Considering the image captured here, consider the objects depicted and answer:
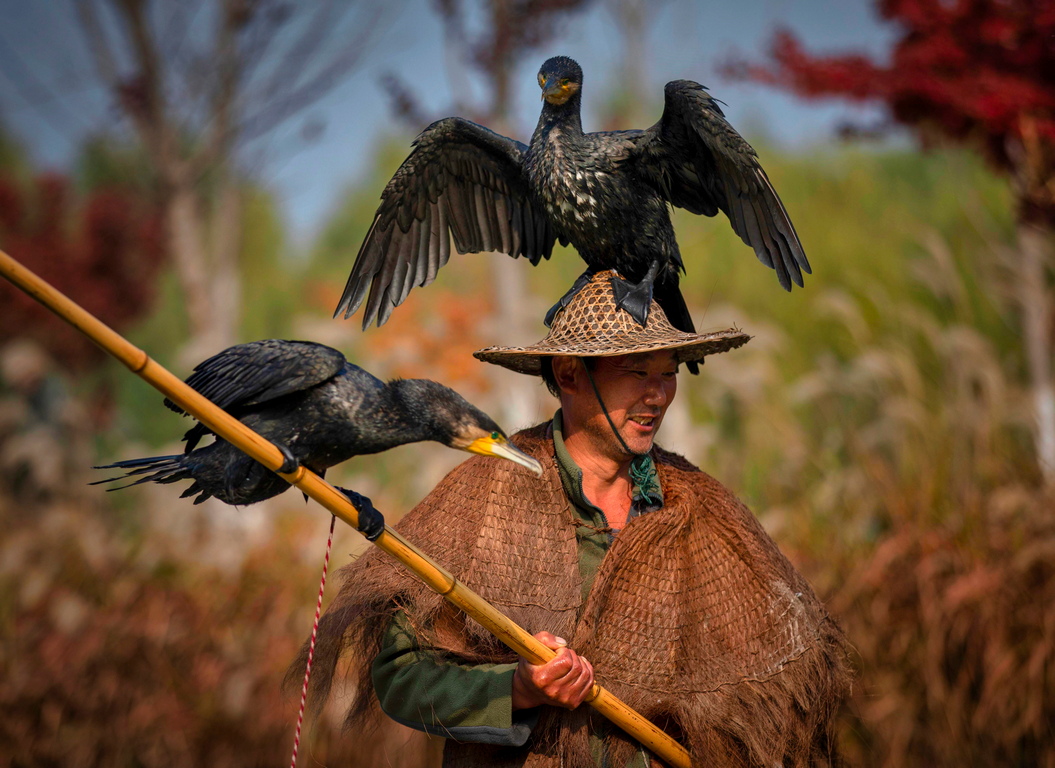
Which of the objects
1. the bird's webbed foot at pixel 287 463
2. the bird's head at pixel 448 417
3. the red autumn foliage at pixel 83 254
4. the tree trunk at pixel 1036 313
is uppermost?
the red autumn foliage at pixel 83 254

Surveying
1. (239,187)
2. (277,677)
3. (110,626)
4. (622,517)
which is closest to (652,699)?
(622,517)

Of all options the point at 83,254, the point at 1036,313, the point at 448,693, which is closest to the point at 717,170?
the point at 448,693

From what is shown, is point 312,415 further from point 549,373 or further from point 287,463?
point 549,373

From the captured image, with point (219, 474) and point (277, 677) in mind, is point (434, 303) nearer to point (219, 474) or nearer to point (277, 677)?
point (277, 677)

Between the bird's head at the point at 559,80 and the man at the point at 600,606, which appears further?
the bird's head at the point at 559,80

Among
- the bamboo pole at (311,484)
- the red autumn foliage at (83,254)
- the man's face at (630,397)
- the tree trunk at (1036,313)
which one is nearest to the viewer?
the bamboo pole at (311,484)

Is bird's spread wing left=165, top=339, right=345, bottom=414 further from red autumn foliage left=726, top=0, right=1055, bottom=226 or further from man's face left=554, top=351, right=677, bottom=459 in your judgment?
red autumn foliage left=726, top=0, right=1055, bottom=226

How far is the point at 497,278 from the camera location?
254 inches

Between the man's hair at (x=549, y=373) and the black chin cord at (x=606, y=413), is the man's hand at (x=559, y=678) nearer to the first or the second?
the black chin cord at (x=606, y=413)

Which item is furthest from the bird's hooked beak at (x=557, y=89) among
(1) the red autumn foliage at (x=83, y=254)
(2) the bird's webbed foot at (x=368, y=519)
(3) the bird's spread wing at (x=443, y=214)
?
(1) the red autumn foliage at (x=83, y=254)

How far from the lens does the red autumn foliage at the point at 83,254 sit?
8.35 meters

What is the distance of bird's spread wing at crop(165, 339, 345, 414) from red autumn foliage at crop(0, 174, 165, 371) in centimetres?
749

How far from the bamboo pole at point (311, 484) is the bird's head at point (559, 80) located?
1122 millimetres

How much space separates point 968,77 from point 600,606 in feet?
12.4
